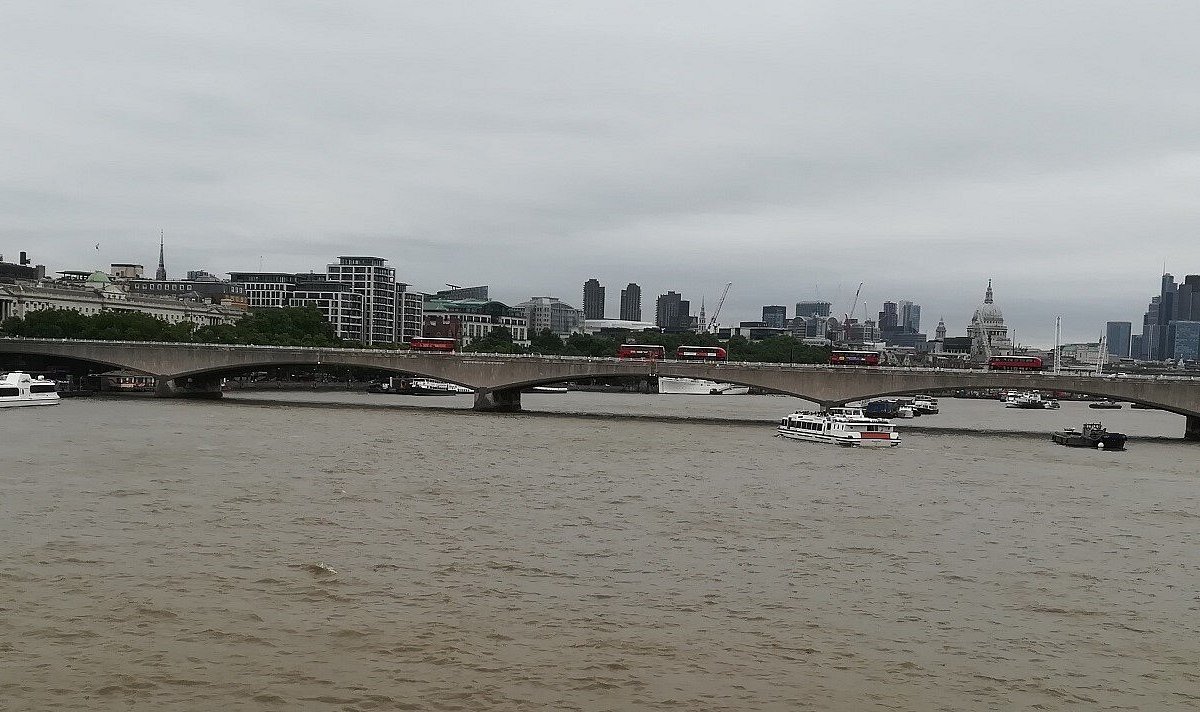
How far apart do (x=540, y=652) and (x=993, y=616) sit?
10.6 meters

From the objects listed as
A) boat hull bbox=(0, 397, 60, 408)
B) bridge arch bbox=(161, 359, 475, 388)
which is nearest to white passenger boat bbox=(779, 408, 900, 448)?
bridge arch bbox=(161, 359, 475, 388)

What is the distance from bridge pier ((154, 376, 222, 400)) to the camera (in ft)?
350

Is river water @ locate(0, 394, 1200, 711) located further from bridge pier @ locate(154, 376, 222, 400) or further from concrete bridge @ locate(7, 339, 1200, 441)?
bridge pier @ locate(154, 376, 222, 400)

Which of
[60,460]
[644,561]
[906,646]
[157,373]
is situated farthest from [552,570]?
[157,373]

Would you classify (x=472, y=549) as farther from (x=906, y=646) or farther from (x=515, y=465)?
(x=515, y=465)

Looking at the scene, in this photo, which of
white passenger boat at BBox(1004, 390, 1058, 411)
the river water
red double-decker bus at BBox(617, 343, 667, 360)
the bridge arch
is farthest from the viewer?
white passenger boat at BBox(1004, 390, 1058, 411)

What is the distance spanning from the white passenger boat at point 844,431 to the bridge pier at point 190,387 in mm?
55634

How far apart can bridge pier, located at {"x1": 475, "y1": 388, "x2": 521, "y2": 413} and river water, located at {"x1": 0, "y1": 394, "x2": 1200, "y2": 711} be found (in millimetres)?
42311

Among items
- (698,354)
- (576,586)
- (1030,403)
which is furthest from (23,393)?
(1030,403)

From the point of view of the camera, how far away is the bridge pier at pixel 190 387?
107 m

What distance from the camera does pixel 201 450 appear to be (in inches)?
2249

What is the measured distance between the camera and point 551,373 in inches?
3775

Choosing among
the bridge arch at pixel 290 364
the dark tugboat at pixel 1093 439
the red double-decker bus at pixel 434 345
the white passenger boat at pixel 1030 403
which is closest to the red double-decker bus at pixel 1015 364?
the dark tugboat at pixel 1093 439

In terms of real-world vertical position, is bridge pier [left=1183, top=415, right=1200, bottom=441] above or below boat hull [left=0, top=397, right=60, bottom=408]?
below
